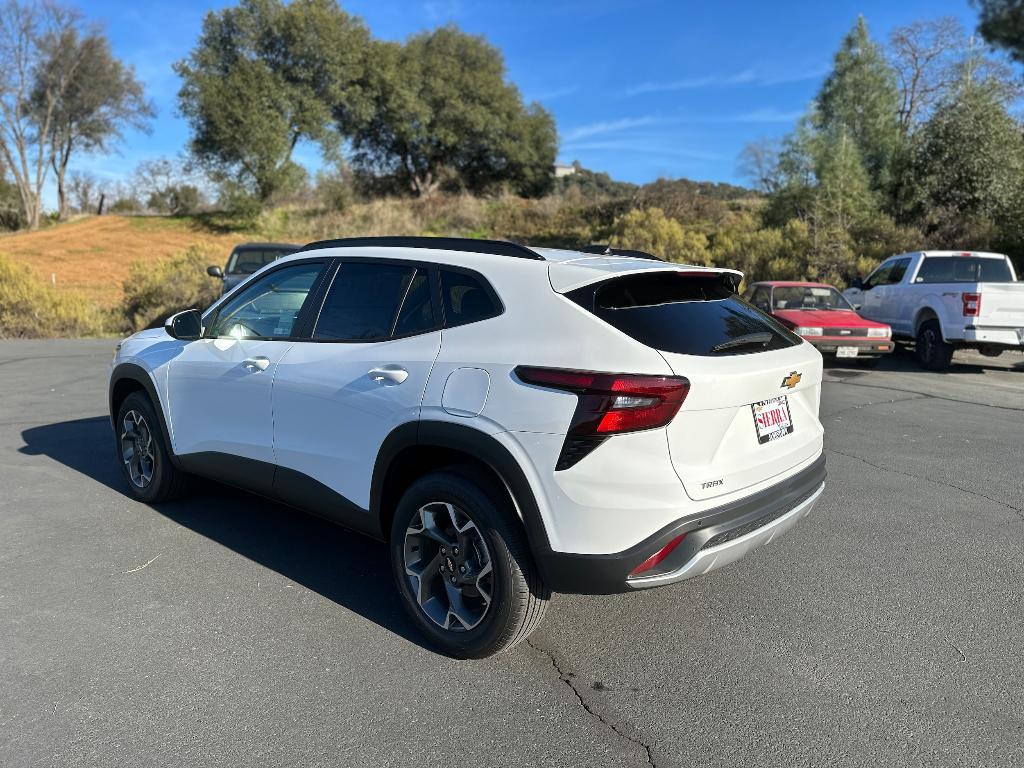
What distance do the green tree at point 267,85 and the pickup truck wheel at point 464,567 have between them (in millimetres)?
36442

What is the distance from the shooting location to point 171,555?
4.26 m

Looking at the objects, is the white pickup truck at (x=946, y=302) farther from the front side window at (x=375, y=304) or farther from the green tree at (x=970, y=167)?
the front side window at (x=375, y=304)

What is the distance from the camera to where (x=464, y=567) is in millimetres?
3115

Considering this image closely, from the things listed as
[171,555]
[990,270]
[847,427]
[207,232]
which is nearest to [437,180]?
[207,232]

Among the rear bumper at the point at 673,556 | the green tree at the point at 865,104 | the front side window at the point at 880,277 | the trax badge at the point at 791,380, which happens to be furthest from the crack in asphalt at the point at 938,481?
the green tree at the point at 865,104

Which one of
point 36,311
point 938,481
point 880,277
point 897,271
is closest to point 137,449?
point 938,481

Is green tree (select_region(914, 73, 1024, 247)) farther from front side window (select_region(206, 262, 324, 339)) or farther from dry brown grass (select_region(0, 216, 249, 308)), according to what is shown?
dry brown grass (select_region(0, 216, 249, 308))

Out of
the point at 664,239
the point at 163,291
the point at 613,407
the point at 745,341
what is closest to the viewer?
the point at 613,407

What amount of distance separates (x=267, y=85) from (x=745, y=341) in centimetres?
3796

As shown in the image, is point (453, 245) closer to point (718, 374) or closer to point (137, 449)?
point (718, 374)

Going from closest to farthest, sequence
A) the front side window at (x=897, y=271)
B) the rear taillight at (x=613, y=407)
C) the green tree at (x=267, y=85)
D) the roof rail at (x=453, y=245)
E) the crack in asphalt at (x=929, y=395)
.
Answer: the rear taillight at (x=613, y=407) < the roof rail at (x=453, y=245) < the crack in asphalt at (x=929, y=395) < the front side window at (x=897, y=271) < the green tree at (x=267, y=85)

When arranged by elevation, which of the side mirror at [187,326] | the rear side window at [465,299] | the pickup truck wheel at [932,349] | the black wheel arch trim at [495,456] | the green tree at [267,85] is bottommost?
the pickup truck wheel at [932,349]

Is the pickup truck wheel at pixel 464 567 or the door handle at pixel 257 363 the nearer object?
the pickup truck wheel at pixel 464 567

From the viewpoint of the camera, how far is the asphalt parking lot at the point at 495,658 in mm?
2602
